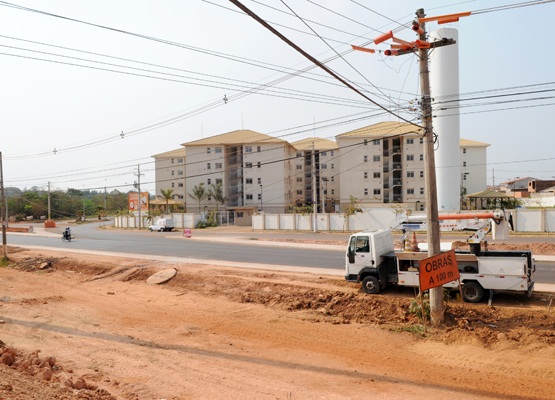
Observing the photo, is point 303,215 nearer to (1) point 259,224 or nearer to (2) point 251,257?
(1) point 259,224

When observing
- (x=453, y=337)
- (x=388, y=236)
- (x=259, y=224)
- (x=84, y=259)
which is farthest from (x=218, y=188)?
(x=453, y=337)

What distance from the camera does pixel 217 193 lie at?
82750mm

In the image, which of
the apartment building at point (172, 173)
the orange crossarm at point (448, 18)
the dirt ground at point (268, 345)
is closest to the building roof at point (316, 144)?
the apartment building at point (172, 173)

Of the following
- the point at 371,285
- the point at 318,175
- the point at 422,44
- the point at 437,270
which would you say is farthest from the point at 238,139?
the point at 437,270

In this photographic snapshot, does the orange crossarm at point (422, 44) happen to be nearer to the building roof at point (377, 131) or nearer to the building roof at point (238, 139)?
the building roof at point (377, 131)

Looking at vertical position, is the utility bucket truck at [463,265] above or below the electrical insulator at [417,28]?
below

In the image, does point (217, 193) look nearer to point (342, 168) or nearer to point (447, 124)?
point (342, 168)

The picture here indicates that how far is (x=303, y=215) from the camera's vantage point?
5719cm

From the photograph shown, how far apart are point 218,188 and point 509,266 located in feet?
233

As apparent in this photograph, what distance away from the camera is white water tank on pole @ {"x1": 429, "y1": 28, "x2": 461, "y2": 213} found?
58.1m

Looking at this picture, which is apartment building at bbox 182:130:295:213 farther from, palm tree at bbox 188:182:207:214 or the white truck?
the white truck

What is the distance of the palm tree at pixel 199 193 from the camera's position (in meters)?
82.0

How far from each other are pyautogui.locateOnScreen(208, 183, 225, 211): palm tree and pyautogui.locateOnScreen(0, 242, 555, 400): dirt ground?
6200cm

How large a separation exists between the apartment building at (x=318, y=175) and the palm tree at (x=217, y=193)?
610 inches
